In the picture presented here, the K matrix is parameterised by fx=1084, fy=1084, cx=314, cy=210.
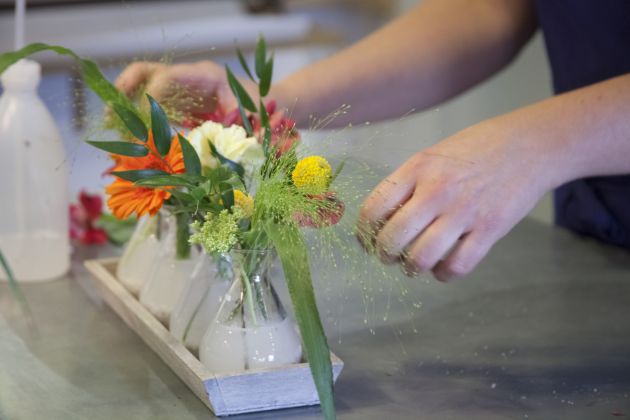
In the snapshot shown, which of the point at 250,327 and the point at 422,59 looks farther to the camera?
the point at 422,59

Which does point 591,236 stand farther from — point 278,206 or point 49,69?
point 49,69

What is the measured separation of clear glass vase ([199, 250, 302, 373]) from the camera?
88cm

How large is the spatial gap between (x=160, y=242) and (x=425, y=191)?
31 centimetres

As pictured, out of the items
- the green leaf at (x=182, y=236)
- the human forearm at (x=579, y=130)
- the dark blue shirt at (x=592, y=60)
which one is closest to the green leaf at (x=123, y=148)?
the green leaf at (x=182, y=236)

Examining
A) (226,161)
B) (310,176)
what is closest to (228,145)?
(226,161)

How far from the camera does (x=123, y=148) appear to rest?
88 cm

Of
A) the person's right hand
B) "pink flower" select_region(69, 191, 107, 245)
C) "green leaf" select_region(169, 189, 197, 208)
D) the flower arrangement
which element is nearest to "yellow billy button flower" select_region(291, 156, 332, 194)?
the flower arrangement

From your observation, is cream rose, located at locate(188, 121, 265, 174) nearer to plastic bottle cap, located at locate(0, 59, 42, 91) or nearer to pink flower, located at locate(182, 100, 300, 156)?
pink flower, located at locate(182, 100, 300, 156)

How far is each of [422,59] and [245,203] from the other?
647mm

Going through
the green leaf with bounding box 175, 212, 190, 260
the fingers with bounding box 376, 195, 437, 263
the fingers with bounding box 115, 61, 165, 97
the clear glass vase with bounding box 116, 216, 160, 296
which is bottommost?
the clear glass vase with bounding box 116, 216, 160, 296

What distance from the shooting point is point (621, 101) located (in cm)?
103

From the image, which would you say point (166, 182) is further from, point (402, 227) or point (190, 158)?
point (402, 227)

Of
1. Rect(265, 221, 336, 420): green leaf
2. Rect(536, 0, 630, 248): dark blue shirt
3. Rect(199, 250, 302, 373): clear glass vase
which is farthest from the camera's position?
Rect(536, 0, 630, 248): dark blue shirt

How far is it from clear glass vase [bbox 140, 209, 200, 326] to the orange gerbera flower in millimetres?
122
